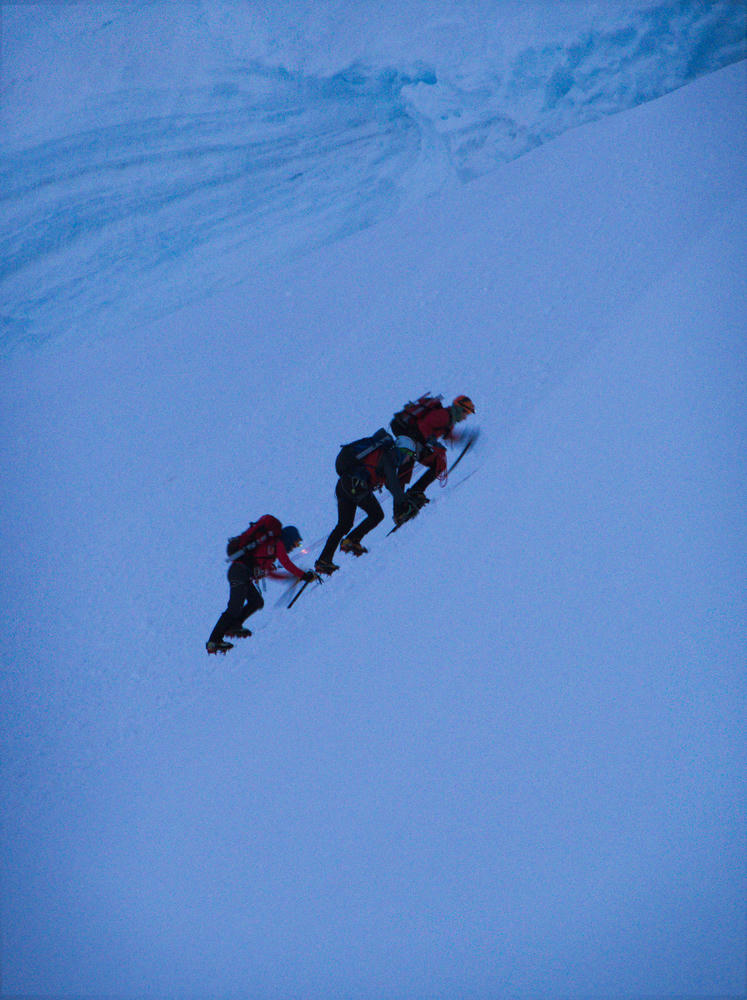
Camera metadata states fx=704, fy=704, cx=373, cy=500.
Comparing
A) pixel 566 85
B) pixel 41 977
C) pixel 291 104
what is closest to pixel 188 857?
pixel 41 977

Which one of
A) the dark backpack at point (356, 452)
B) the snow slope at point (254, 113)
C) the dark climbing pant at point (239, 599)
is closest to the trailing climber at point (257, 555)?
the dark climbing pant at point (239, 599)

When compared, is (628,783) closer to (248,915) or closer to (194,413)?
(248,915)

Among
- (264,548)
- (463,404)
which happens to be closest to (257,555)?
→ (264,548)

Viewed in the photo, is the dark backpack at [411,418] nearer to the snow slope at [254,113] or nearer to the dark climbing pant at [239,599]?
the dark climbing pant at [239,599]

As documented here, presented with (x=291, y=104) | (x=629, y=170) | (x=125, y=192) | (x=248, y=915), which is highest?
(x=125, y=192)

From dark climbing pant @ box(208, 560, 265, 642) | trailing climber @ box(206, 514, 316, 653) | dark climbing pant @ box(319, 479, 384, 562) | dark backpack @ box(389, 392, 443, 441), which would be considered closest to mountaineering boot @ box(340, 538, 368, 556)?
dark climbing pant @ box(319, 479, 384, 562)

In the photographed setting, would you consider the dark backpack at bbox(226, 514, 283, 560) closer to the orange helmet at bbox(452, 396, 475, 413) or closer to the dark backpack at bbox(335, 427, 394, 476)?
the dark backpack at bbox(335, 427, 394, 476)
